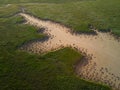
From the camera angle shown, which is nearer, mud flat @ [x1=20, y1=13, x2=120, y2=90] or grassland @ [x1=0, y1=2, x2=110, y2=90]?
grassland @ [x1=0, y1=2, x2=110, y2=90]

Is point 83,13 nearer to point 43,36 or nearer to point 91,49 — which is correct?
point 43,36

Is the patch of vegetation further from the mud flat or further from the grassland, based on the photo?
the grassland

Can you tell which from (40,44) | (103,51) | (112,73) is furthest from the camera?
(40,44)

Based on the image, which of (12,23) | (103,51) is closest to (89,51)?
(103,51)

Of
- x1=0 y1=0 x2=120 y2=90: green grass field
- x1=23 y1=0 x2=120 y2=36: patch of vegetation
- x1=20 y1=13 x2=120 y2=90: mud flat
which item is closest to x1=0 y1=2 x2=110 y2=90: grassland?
x1=0 y1=0 x2=120 y2=90: green grass field

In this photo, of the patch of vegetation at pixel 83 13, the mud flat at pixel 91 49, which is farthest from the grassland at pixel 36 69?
the patch of vegetation at pixel 83 13

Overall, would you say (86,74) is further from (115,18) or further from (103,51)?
(115,18)
